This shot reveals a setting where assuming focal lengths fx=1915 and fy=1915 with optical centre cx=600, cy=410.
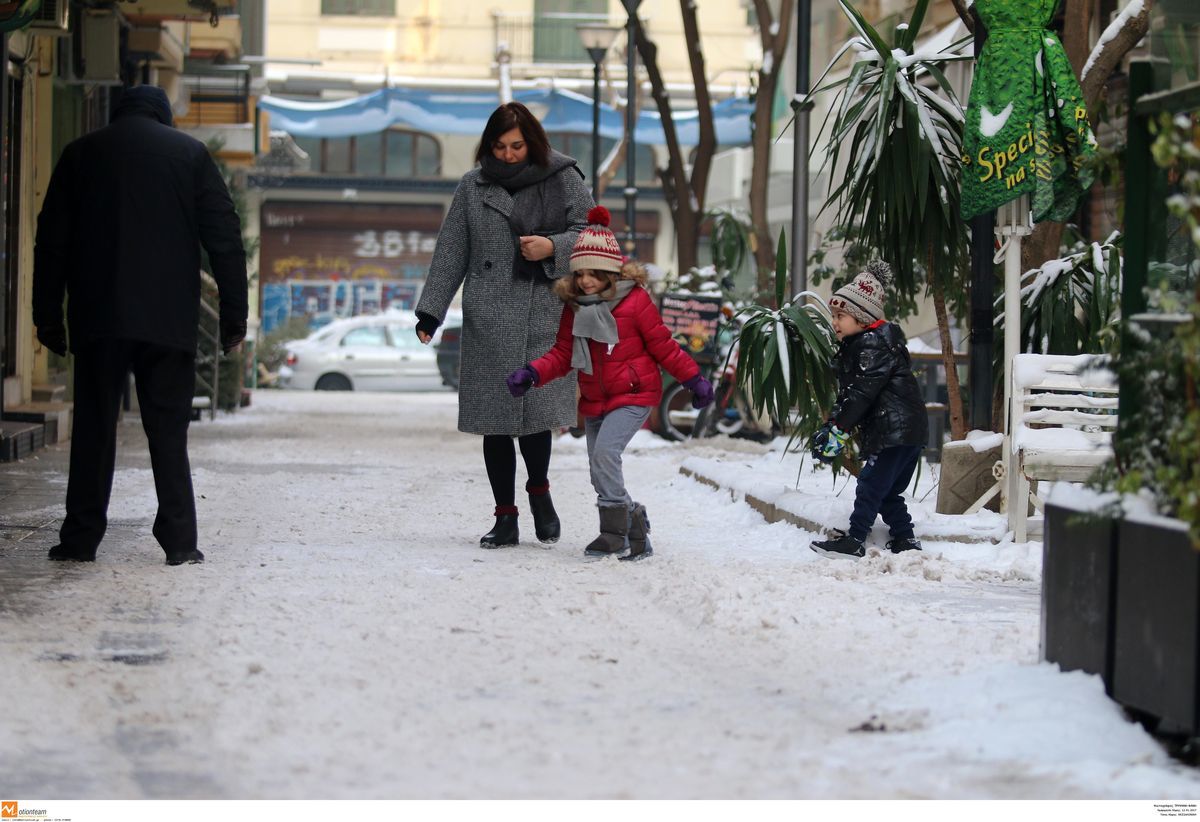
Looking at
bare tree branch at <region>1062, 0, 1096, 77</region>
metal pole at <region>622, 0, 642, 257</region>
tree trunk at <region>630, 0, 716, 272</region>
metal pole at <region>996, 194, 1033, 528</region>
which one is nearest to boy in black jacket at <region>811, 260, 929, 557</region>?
metal pole at <region>996, 194, 1033, 528</region>

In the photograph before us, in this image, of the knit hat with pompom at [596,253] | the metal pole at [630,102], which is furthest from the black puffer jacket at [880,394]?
the metal pole at [630,102]

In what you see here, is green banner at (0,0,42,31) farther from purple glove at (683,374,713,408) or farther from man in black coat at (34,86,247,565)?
purple glove at (683,374,713,408)

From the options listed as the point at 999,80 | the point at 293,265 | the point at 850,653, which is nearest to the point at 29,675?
the point at 850,653

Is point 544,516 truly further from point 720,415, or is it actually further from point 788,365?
point 720,415

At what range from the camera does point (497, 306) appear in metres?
8.09

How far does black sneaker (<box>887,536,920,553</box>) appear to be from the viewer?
8.20 meters

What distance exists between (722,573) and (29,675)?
9.95ft

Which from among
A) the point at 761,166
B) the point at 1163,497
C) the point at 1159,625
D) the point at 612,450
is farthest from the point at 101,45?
the point at 1159,625

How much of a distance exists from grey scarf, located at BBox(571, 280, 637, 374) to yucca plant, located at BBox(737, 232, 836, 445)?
200 centimetres

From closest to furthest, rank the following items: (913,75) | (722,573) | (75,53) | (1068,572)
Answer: (1068,572) < (722,573) < (913,75) < (75,53)

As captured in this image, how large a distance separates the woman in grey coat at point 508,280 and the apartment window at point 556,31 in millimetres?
36014

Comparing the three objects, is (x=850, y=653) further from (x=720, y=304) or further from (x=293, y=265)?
(x=293, y=265)

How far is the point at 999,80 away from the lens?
878 cm

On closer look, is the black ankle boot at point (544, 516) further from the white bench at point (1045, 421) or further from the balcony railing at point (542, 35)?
the balcony railing at point (542, 35)
